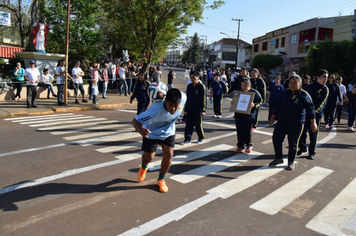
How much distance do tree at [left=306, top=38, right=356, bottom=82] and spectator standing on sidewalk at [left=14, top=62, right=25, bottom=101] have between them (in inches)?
883

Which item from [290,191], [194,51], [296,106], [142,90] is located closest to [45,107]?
[142,90]

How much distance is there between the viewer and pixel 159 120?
4.41 meters

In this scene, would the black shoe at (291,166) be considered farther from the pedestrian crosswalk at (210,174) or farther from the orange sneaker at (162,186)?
the orange sneaker at (162,186)

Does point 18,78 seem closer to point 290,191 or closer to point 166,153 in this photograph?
point 166,153

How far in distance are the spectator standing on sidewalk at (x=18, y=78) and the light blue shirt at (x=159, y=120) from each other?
37.8 ft

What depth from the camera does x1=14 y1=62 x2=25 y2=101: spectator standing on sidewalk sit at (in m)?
13.5

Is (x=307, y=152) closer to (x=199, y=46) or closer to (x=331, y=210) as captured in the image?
(x=331, y=210)

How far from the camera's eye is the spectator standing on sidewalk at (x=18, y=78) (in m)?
13.5

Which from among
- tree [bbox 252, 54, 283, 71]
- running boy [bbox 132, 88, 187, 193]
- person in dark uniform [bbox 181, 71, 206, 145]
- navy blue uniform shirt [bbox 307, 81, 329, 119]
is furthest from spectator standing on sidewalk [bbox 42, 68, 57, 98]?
tree [bbox 252, 54, 283, 71]

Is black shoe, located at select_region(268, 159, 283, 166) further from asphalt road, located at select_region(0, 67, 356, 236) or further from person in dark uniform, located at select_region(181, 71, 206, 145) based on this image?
person in dark uniform, located at select_region(181, 71, 206, 145)

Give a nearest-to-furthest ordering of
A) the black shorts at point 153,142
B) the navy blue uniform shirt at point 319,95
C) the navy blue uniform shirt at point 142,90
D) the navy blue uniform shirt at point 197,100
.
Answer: the black shorts at point 153,142, the navy blue uniform shirt at point 319,95, the navy blue uniform shirt at point 197,100, the navy blue uniform shirt at point 142,90

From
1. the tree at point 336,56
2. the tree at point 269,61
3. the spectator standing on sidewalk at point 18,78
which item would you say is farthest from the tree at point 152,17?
the tree at point 269,61

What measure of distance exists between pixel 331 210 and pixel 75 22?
69.4 feet

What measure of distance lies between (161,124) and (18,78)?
38.9 ft
